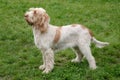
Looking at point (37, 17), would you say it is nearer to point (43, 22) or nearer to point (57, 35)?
point (43, 22)

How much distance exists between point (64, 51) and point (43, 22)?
175 centimetres

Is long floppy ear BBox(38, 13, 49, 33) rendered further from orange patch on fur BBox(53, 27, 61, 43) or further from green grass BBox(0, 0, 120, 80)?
green grass BBox(0, 0, 120, 80)

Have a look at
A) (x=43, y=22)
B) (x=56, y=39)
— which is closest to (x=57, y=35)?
(x=56, y=39)

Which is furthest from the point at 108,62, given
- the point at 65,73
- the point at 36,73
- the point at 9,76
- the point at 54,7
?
the point at 54,7

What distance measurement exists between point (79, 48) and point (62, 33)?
0.50 metres

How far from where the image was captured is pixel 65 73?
7023mm

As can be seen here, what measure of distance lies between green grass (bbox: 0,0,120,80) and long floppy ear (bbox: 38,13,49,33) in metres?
0.94

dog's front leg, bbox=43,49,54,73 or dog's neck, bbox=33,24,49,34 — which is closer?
dog's neck, bbox=33,24,49,34

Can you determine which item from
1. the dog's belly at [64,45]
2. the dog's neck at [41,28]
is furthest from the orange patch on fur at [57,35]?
the dog's neck at [41,28]

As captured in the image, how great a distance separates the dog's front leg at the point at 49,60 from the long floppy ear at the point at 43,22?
1.47 ft

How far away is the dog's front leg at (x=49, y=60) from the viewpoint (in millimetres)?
6928

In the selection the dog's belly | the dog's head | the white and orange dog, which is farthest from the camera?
the dog's belly

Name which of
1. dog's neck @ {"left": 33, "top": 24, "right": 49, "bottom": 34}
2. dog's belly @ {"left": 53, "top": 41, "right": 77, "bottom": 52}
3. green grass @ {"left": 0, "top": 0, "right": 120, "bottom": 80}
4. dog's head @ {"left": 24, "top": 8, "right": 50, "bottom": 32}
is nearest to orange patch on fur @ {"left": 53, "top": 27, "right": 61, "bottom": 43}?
dog's belly @ {"left": 53, "top": 41, "right": 77, "bottom": 52}

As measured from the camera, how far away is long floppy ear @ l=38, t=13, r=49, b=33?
21.9 ft
